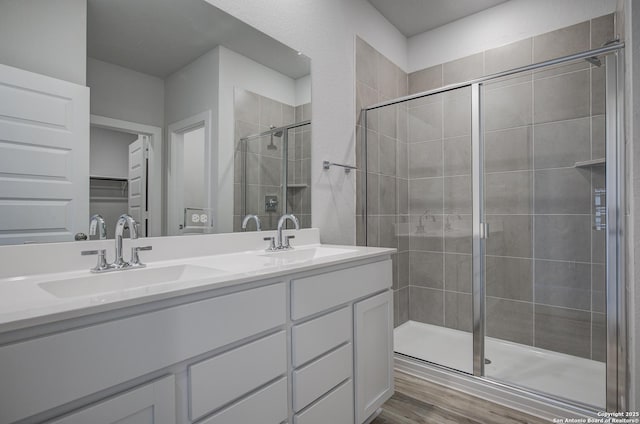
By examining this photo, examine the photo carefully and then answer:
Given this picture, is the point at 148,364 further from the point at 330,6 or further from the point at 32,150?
the point at 330,6

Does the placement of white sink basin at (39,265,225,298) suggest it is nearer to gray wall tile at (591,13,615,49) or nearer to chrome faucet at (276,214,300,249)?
chrome faucet at (276,214,300,249)

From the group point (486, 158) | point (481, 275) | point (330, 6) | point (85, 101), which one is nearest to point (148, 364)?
point (85, 101)

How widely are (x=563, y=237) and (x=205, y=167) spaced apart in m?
2.09

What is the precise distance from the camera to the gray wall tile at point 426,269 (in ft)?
8.44

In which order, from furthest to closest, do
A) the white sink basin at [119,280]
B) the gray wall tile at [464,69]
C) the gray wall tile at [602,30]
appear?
the gray wall tile at [464,69] → the gray wall tile at [602,30] → the white sink basin at [119,280]

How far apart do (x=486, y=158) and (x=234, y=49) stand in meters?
1.61

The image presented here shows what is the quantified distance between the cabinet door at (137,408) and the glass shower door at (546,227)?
6.03 ft

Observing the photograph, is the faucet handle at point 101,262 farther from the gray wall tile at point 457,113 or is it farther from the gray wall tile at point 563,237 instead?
the gray wall tile at point 563,237

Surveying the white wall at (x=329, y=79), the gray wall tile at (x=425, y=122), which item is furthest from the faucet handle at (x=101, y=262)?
the gray wall tile at (x=425, y=122)

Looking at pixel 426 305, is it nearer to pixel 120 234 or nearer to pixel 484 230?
pixel 484 230

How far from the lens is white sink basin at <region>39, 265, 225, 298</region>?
93 centimetres

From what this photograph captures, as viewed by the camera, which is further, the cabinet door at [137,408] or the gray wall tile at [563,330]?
the gray wall tile at [563,330]

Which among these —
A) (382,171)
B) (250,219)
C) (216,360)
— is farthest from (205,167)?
(382,171)

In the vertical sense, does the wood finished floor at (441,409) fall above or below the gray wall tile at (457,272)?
below
